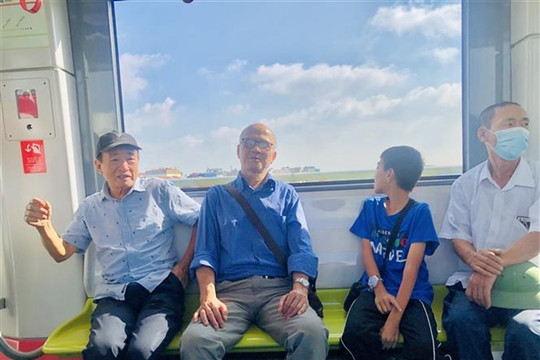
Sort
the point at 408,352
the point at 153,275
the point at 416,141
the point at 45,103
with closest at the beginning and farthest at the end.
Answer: the point at 408,352
the point at 153,275
the point at 45,103
the point at 416,141

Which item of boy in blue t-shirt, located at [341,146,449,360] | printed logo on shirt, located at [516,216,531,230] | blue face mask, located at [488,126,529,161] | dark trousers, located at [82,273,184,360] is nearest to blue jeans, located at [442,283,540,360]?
boy in blue t-shirt, located at [341,146,449,360]

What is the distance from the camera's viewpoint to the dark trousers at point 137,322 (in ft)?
6.28

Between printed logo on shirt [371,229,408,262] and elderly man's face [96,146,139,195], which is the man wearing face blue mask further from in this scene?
elderly man's face [96,146,139,195]

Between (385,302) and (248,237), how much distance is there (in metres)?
0.80

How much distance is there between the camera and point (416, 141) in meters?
2.71

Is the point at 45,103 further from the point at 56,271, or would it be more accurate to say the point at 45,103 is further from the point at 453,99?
the point at 453,99

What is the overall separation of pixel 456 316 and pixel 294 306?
31.2 inches

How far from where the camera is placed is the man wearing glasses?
6.39 feet

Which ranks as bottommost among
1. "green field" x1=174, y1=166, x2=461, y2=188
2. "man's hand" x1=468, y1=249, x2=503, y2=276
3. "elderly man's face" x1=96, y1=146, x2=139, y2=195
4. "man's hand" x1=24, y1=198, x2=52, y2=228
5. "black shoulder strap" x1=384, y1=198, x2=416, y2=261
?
"man's hand" x1=468, y1=249, x2=503, y2=276

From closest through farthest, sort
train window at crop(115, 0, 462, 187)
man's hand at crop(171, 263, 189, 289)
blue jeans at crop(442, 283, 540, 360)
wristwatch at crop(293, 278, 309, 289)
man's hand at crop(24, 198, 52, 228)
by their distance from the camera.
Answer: blue jeans at crop(442, 283, 540, 360), wristwatch at crop(293, 278, 309, 289), man's hand at crop(24, 198, 52, 228), man's hand at crop(171, 263, 189, 289), train window at crop(115, 0, 462, 187)

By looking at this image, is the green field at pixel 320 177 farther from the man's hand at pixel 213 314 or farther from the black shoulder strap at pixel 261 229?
the man's hand at pixel 213 314

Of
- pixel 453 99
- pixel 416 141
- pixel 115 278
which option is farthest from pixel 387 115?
A: pixel 115 278

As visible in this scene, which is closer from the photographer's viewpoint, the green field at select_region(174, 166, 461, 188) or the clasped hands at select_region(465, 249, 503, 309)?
the clasped hands at select_region(465, 249, 503, 309)

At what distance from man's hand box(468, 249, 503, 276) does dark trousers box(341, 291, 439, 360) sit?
33 cm
